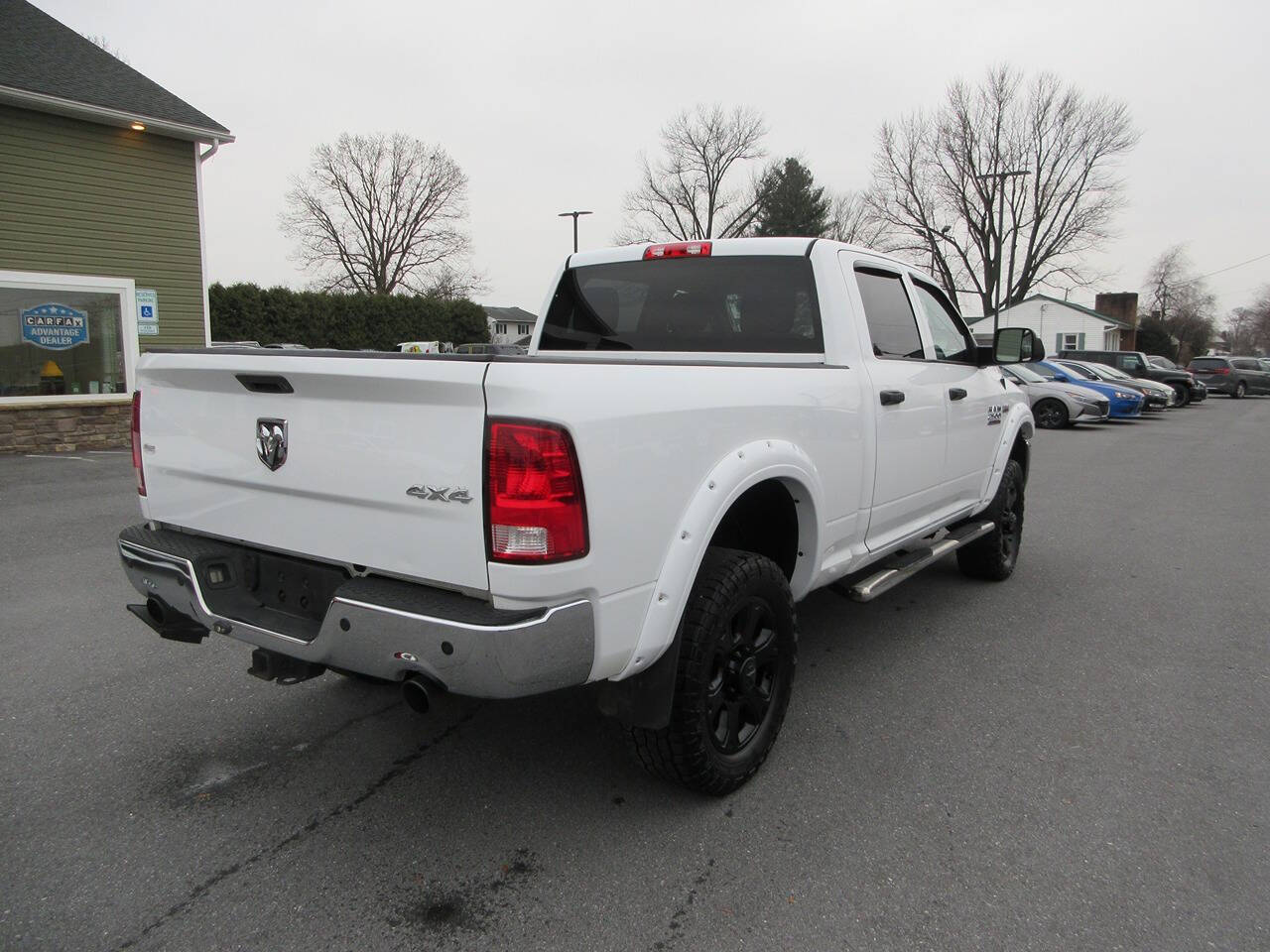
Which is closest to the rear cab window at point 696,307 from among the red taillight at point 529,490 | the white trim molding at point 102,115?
the red taillight at point 529,490

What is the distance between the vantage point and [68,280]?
12.3 metres

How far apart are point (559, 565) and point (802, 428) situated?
124 centimetres

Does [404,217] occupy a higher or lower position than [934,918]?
higher

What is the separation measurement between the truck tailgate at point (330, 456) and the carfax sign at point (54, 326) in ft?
38.2

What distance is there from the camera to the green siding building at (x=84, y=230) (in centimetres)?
1183

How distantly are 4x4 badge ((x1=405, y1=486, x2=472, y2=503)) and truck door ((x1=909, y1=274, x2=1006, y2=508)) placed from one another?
287 centimetres

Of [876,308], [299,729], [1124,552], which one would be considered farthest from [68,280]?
[1124,552]

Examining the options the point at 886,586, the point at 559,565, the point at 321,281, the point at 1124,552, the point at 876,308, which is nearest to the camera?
the point at 559,565

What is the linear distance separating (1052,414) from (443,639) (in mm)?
19397

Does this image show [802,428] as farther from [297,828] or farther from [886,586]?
[297,828]

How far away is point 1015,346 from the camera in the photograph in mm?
5031

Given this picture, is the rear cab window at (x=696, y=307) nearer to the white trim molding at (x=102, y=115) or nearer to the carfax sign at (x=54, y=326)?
the carfax sign at (x=54, y=326)

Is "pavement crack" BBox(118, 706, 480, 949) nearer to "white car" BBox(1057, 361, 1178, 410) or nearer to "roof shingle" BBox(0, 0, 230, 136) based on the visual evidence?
"roof shingle" BBox(0, 0, 230, 136)

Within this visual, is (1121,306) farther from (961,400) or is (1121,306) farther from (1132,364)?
(961,400)
